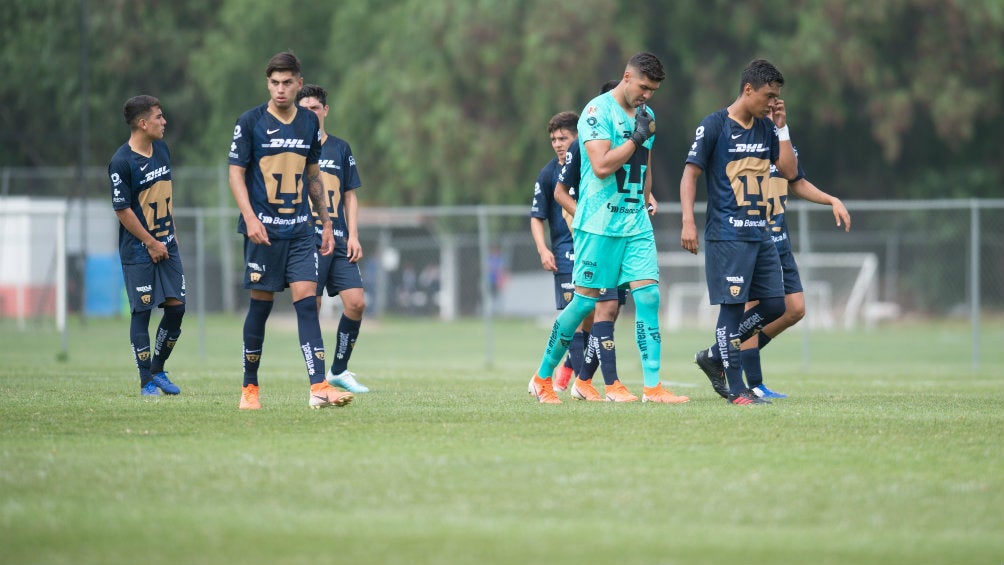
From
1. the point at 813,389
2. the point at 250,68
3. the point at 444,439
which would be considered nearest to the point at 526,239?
the point at 250,68

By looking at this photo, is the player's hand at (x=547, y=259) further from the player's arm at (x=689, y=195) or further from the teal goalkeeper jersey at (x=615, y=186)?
the player's arm at (x=689, y=195)

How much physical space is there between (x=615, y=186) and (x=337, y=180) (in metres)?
3.09

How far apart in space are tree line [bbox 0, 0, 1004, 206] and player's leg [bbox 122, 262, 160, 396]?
63.9ft

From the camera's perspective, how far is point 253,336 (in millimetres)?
8930

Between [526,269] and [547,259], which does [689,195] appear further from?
[526,269]

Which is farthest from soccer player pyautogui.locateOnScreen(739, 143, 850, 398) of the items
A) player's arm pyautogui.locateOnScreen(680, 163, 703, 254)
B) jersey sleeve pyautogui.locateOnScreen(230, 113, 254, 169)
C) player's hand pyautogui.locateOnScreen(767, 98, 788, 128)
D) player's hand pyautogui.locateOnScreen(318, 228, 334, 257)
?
jersey sleeve pyautogui.locateOnScreen(230, 113, 254, 169)

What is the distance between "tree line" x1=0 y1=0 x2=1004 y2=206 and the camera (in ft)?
108

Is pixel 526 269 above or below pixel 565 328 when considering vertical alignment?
above

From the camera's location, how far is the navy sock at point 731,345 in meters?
9.30

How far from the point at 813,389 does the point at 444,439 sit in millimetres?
5459

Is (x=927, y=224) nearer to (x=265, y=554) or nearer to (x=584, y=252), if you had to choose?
(x=584, y=252)

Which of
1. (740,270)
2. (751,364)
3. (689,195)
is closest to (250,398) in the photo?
(689,195)

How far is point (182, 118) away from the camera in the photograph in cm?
4566

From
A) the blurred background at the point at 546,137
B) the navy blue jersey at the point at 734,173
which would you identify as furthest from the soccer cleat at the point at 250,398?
the blurred background at the point at 546,137
